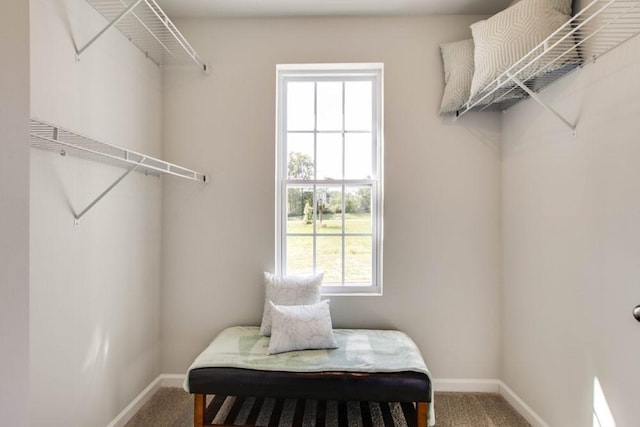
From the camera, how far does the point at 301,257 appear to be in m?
2.78

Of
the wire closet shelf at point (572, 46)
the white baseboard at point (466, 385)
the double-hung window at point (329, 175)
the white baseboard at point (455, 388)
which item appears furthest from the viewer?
the double-hung window at point (329, 175)

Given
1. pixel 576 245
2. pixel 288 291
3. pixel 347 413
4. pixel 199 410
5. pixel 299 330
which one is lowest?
pixel 347 413

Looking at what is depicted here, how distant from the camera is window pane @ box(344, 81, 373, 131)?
2771mm

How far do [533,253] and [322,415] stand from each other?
157 cm

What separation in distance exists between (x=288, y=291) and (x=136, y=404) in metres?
1.16

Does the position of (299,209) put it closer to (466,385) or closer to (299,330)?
(299,330)

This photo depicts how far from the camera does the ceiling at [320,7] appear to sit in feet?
8.08

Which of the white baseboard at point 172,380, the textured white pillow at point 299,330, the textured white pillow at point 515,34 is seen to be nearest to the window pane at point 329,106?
the textured white pillow at point 515,34

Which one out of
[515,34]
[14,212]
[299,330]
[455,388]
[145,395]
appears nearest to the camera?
[14,212]

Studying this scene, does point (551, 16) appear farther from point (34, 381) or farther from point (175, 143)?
point (34, 381)

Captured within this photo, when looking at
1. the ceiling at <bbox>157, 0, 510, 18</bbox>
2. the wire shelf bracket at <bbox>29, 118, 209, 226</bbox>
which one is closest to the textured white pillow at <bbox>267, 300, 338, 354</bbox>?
the wire shelf bracket at <bbox>29, 118, 209, 226</bbox>

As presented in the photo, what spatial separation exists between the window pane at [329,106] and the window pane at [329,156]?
2.7 inches

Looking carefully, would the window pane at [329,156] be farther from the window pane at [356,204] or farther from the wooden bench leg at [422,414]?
the wooden bench leg at [422,414]

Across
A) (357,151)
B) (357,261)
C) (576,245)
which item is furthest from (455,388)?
(357,151)
